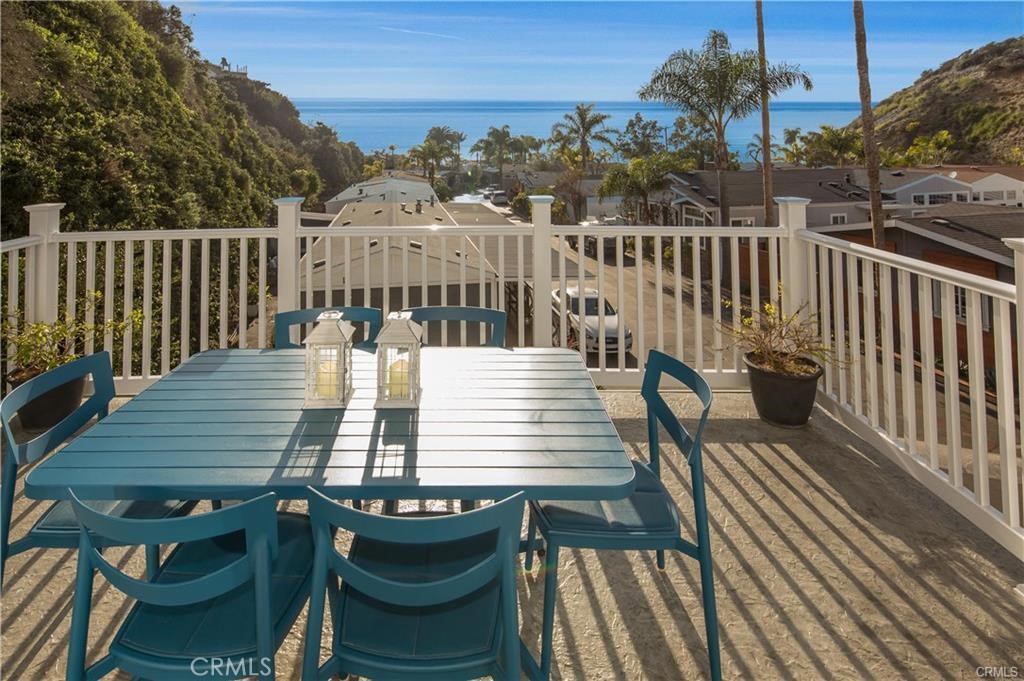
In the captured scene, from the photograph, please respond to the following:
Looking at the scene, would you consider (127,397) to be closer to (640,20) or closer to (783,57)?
A: (783,57)

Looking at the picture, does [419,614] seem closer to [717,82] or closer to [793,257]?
[793,257]

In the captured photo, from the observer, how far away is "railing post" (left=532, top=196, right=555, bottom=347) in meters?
3.58

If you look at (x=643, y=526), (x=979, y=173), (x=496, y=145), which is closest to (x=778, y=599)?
(x=643, y=526)

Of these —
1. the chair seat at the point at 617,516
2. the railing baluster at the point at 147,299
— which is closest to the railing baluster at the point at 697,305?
the chair seat at the point at 617,516

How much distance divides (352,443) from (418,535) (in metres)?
0.49

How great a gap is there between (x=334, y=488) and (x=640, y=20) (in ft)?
88.2

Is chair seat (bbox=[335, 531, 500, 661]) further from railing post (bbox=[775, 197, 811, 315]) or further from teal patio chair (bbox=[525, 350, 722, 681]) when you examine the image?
railing post (bbox=[775, 197, 811, 315])

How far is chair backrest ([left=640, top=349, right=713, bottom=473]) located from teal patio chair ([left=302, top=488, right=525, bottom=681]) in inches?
24.5

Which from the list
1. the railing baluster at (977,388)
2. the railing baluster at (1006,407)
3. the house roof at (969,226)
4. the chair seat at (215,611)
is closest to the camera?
the chair seat at (215,611)

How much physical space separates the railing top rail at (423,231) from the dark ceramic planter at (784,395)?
4.95 ft

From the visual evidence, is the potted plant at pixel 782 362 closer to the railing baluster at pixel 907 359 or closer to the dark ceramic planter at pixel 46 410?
the railing baluster at pixel 907 359

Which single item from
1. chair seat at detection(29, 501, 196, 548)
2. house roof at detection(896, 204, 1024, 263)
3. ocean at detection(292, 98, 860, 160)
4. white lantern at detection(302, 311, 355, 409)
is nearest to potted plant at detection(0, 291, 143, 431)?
chair seat at detection(29, 501, 196, 548)

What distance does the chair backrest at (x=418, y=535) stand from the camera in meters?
1.07

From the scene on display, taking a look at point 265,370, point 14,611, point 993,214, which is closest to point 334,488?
point 265,370
